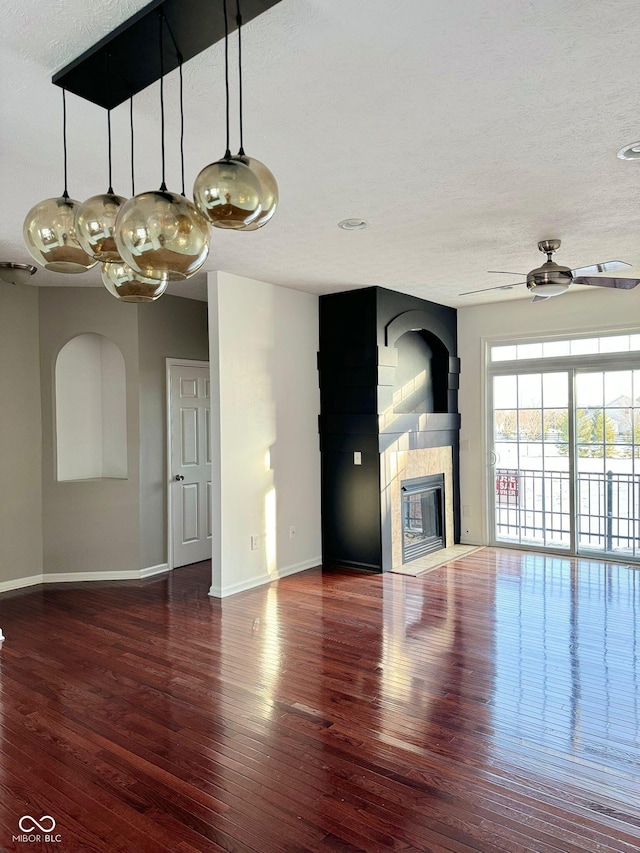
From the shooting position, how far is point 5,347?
5.55 meters

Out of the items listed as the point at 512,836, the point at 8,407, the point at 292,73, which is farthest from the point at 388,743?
the point at 8,407

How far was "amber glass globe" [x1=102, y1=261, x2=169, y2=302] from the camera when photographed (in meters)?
1.90

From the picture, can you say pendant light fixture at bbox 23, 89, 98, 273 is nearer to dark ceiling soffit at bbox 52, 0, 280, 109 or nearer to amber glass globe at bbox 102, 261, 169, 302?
amber glass globe at bbox 102, 261, 169, 302

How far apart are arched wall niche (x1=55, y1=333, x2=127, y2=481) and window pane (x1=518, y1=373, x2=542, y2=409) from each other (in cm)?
441

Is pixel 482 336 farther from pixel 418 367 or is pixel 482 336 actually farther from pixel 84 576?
pixel 84 576

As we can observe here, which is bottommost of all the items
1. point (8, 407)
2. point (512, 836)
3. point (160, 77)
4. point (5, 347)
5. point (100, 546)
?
point (512, 836)

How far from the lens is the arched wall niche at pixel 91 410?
20.2 feet

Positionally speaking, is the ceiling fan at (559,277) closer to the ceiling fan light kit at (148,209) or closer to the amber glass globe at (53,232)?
the ceiling fan light kit at (148,209)

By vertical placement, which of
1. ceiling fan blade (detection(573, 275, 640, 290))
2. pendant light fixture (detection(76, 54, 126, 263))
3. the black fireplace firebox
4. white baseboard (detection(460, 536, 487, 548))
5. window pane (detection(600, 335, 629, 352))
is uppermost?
ceiling fan blade (detection(573, 275, 640, 290))

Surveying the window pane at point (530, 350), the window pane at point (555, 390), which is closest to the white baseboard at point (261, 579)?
the window pane at point (555, 390)

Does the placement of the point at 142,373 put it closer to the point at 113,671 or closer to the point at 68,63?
the point at 113,671

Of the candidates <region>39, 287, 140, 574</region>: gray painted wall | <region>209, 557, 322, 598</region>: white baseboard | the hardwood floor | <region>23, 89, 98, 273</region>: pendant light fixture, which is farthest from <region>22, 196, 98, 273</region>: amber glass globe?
<region>39, 287, 140, 574</region>: gray painted wall

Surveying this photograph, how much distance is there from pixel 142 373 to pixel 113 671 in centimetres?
310

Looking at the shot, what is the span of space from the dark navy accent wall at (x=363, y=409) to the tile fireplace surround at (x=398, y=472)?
3.2 inches
